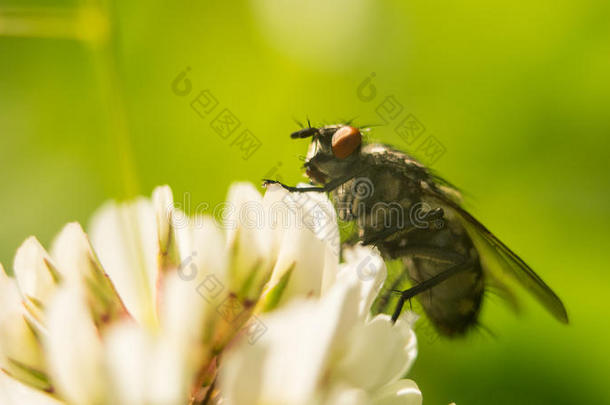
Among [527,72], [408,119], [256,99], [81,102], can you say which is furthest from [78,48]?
[527,72]

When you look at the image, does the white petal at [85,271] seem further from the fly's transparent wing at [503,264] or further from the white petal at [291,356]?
the fly's transparent wing at [503,264]

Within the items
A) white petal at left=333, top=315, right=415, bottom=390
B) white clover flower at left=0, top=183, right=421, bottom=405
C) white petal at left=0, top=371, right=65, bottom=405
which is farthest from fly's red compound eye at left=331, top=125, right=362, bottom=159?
white petal at left=0, top=371, right=65, bottom=405

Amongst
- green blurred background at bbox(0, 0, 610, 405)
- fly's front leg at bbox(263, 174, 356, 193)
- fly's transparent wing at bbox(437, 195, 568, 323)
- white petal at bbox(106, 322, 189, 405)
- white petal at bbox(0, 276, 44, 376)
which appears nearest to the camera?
white petal at bbox(106, 322, 189, 405)

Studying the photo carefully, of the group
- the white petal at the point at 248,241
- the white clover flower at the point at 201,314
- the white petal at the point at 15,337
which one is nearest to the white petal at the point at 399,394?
the white clover flower at the point at 201,314

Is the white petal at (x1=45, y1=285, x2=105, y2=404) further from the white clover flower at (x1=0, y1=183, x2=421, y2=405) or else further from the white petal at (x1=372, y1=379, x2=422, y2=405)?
the white petal at (x1=372, y1=379, x2=422, y2=405)

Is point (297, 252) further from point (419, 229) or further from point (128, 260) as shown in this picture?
point (419, 229)

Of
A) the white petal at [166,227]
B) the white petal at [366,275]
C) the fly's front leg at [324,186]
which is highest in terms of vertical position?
the white petal at [166,227]

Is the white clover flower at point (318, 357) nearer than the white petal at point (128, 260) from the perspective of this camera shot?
Yes
